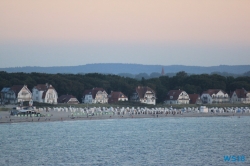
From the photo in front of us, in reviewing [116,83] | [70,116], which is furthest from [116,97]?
[70,116]

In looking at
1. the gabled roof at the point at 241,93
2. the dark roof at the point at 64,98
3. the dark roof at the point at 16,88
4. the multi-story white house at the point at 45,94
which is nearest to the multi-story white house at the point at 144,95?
the dark roof at the point at 64,98

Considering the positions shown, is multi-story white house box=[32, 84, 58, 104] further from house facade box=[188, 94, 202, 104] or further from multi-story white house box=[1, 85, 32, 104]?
house facade box=[188, 94, 202, 104]

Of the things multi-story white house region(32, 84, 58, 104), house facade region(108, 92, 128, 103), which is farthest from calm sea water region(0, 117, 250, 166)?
multi-story white house region(32, 84, 58, 104)

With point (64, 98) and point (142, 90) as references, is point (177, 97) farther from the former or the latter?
point (64, 98)

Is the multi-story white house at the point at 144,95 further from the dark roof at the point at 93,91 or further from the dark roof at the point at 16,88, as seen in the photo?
the dark roof at the point at 16,88

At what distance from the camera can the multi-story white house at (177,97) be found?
98125mm

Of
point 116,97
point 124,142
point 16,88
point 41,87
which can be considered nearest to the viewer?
point 124,142

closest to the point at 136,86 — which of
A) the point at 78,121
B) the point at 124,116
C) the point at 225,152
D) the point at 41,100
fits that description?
the point at 41,100

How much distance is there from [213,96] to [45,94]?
2860 centimetres

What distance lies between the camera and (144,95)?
3812 inches

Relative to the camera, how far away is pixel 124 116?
77875 mm

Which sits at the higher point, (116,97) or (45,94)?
(45,94)

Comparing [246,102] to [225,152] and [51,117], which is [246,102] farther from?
[225,152]

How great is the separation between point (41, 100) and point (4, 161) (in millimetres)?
50794
